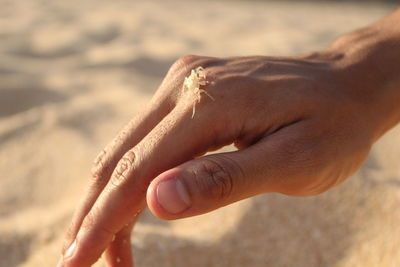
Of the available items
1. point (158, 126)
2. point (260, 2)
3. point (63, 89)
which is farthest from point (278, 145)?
point (260, 2)

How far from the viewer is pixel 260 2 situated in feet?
19.2

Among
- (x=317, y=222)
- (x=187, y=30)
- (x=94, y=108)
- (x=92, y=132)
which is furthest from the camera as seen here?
(x=187, y=30)

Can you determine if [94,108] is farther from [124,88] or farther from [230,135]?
[230,135]

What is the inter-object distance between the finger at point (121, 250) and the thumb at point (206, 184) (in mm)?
354

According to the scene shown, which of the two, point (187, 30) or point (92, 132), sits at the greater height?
point (187, 30)

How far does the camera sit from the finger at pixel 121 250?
1421 mm

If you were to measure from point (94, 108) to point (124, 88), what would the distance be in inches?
11.9

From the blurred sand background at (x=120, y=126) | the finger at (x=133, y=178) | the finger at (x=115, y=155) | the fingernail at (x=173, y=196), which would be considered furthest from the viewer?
the blurred sand background at (x=120, y=126)

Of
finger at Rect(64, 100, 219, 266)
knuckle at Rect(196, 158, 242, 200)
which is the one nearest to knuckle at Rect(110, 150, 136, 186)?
finger at Rect(64, 100, 219, 266)

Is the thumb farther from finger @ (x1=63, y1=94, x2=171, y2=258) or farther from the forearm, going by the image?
the forearm

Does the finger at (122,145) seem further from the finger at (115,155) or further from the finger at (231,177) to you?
the finger at (231,177)

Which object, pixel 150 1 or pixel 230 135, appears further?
pixel 150 1

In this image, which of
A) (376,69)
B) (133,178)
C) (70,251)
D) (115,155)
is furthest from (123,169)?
(376,69)

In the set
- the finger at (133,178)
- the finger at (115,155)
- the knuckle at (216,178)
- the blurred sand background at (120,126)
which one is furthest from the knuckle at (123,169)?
the blurred sand background at (120,126)
